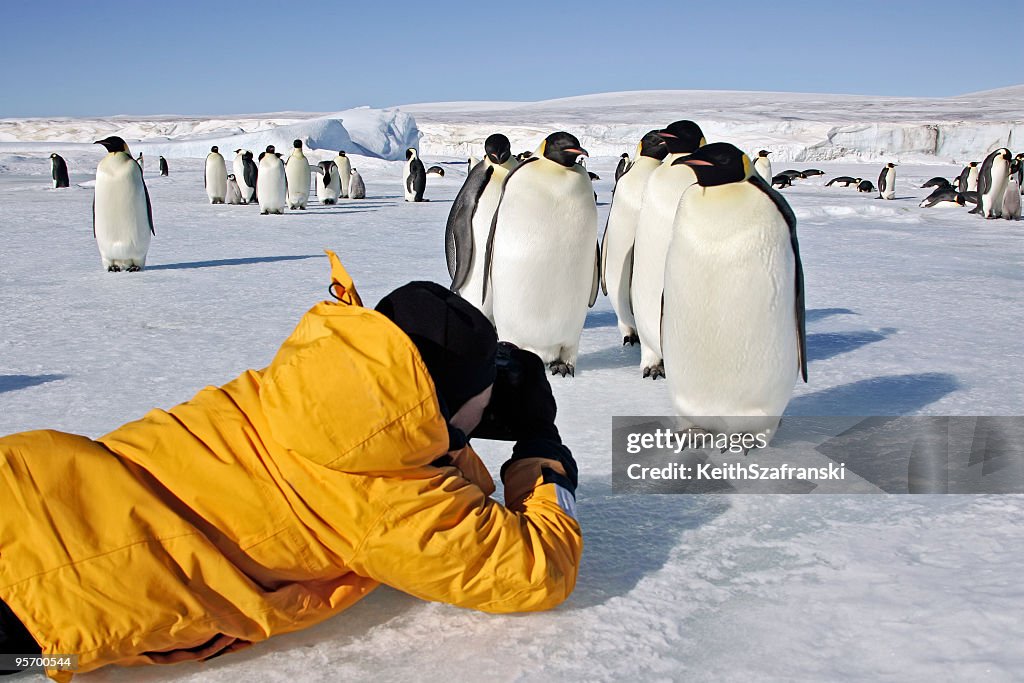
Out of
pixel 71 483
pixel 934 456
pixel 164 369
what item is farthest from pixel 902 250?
pixel 71 483

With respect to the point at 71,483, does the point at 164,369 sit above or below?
below

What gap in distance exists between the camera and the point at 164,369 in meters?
3.80

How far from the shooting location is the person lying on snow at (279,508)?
54.6 inches

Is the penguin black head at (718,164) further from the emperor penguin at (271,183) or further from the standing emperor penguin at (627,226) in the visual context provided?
the emperor penguin at (271,183)

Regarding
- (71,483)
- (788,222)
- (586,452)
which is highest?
(788,222)

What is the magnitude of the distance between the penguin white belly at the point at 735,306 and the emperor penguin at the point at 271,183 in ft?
37.4

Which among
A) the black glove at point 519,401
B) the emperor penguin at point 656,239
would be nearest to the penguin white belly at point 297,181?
the emperor penguin at point 656,239

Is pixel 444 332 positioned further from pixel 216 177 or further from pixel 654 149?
pixel 216 177

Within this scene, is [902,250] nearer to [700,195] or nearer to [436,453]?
[700,195]

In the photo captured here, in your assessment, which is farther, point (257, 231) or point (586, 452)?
point (257, 231)

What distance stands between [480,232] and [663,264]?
53.5 inches

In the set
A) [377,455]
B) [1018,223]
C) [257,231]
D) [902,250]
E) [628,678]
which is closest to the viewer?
[377,455]

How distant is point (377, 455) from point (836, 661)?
865 millimetres

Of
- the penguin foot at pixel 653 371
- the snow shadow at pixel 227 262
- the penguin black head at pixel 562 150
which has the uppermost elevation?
the penguin black head at pixel 562 150
